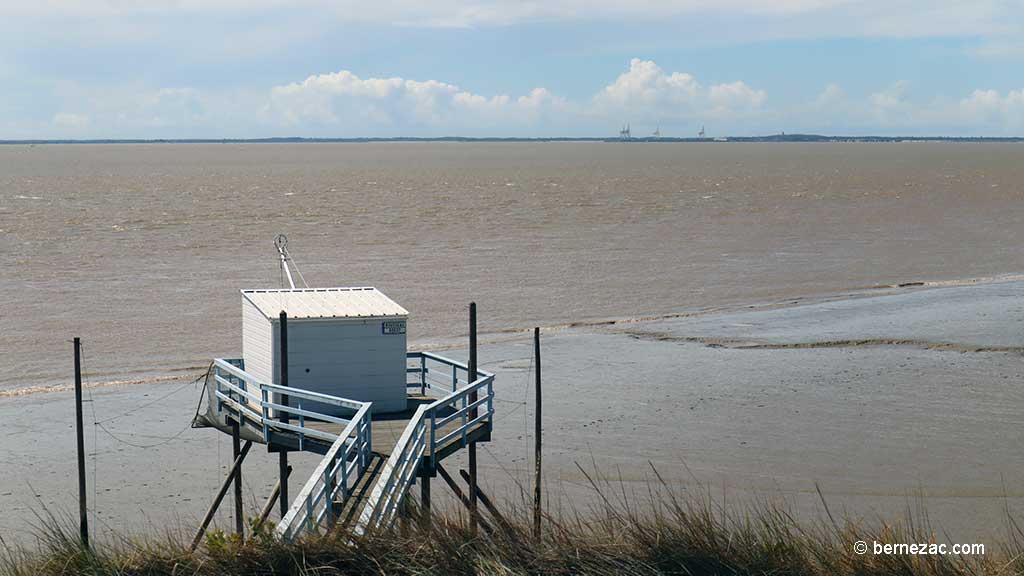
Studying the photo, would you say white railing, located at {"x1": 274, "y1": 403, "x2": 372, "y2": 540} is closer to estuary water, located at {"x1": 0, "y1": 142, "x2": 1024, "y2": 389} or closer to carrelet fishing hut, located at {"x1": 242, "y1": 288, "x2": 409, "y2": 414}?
carrelet fishing hut, located at {"x1": 242, "y1": 288, "x2": 409, "y2": 414}

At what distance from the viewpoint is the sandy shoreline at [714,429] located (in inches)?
718

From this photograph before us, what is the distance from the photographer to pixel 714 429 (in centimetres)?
2189

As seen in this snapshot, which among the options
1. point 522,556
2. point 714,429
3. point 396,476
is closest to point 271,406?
point 396,476

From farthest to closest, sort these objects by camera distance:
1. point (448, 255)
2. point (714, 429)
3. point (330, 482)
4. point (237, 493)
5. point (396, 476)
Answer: point (448, 255), point (714, 429), point (237, 493), point (396, 476), point (330, 482)

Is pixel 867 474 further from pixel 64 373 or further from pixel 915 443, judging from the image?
pixel 64 373

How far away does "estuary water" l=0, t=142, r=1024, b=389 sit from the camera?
3500 centimetres

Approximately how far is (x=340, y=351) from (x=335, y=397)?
1.17m

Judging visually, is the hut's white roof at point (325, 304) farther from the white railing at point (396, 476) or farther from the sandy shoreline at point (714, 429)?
the sandy shoreline at point (714, 429)

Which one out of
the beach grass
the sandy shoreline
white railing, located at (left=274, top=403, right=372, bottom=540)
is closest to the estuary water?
the sandy shoreline

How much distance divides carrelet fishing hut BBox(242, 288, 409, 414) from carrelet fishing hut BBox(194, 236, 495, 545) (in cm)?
1

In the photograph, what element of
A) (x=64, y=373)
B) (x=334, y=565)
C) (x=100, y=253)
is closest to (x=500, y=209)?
(x=100, y=253)

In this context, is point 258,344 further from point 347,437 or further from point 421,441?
point 421,441

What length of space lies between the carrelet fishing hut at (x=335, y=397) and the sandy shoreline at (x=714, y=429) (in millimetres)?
1486

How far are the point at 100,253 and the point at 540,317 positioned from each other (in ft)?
86.7
